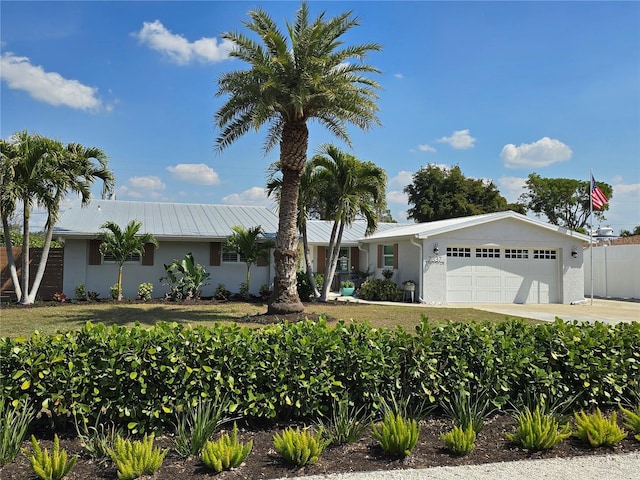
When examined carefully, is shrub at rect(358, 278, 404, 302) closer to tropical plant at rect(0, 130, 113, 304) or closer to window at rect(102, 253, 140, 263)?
window at rect(102, 253, 140, 263)

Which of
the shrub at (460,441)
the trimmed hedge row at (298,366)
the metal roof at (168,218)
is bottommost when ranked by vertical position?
the shrub at (460,441)

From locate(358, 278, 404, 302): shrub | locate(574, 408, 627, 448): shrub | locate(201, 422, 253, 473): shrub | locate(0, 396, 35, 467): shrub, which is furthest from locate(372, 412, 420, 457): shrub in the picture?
locate(358, 278, 404, 302): shrub

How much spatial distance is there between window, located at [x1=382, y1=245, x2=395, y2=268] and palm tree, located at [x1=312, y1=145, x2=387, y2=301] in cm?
436

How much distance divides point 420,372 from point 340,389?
0.83m

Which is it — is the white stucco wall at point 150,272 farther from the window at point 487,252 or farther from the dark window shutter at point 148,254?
the window at point 487,252

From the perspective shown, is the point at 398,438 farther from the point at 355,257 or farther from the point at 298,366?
the point at 355,257

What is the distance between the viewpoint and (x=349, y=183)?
1756cm

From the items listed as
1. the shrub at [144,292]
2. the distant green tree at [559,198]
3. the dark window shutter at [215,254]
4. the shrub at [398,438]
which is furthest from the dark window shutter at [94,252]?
the distant green tree at [559,198]

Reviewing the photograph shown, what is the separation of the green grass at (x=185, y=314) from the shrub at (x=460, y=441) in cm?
715

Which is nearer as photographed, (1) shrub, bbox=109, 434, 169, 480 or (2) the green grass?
(1) shrub, bbox=109, 434, 169, 480

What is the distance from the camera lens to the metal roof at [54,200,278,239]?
18609mm

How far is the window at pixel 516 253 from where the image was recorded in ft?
66.6

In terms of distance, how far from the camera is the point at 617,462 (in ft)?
13.7

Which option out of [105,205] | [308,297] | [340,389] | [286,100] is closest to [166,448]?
[340,389]
